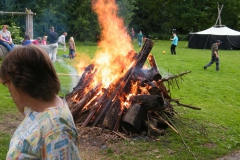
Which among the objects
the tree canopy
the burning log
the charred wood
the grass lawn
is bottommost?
the grass lawn

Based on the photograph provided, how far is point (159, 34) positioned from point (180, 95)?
121 feet

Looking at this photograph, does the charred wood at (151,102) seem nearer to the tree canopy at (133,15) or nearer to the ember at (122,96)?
the ember at (122,96)

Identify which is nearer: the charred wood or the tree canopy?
the charred wood

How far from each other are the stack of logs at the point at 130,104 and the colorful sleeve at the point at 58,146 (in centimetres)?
406

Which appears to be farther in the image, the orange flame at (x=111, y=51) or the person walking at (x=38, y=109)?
the orange flame at (x=111, y=51)

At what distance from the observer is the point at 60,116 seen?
185 cm

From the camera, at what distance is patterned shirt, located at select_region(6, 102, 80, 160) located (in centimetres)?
180

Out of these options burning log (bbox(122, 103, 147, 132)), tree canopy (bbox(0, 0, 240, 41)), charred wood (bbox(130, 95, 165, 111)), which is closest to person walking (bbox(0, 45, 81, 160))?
burning log (bbox(122, 103, 147, 132))

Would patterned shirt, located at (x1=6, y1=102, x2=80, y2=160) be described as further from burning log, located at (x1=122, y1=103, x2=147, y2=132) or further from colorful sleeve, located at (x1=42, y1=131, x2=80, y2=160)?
burning log, located at (x1=122, y1=103, x2=147, y2=132)

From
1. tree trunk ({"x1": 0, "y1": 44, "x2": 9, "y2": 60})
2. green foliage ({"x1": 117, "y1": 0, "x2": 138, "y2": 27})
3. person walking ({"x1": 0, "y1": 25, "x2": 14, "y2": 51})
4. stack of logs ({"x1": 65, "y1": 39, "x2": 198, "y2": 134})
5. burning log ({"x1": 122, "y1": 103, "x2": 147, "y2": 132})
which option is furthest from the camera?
green foliage ({"x1": 117, "y1": 0, "x2": 138, "y2": 27})

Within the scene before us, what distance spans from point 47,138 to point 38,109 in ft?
0.65

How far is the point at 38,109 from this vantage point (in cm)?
190

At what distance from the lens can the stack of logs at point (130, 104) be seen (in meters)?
6.02

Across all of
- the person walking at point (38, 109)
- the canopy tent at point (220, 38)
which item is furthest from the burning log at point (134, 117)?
the canopy tent at point (220, 38)
